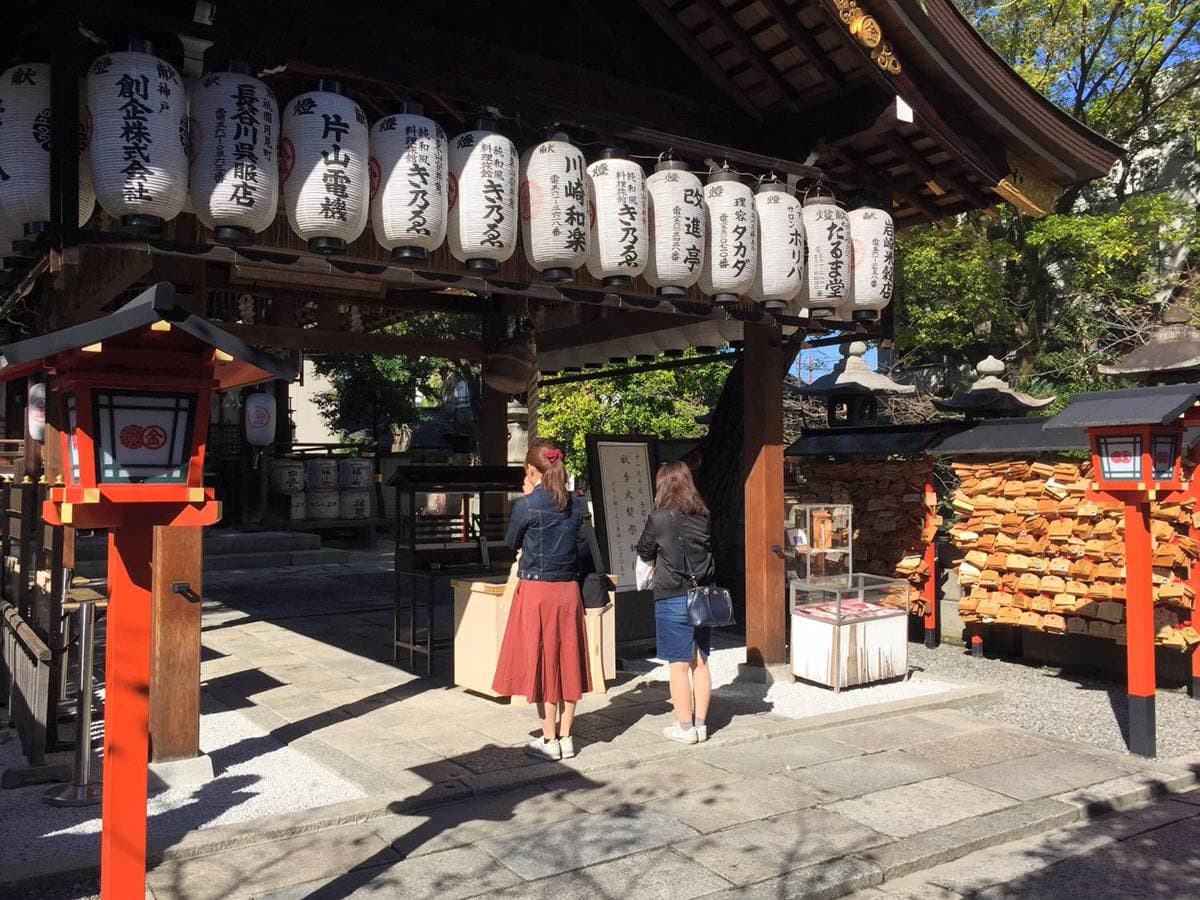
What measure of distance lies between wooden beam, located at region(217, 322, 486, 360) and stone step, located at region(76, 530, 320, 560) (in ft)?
26.5

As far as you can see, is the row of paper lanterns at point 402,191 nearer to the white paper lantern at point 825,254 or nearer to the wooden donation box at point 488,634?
the white paper lantern at point 825,254

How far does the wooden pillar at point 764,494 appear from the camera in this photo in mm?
8648

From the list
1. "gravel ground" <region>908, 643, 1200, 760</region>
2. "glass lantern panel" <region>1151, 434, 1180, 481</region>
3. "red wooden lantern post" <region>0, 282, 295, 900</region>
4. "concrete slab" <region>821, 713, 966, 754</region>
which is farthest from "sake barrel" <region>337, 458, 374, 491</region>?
"red wooden lantern post" <region>0, 282, 295, 900</region>

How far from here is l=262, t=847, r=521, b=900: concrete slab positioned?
14.4ft

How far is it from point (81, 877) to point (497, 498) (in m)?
6.43

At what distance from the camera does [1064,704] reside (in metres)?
8.41

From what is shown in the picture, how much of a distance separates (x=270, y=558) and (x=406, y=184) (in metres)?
13.7

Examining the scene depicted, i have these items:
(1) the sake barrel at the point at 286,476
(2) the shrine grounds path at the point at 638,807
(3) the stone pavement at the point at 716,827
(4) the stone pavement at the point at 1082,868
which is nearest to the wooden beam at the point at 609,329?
(2) the shrine grounds path at the point at 638,807

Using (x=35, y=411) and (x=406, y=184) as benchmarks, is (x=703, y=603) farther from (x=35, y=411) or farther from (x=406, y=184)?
(x=35, y=411)

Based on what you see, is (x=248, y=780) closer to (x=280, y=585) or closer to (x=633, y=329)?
(x=633, y=329)

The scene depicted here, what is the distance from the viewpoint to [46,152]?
5023 mm

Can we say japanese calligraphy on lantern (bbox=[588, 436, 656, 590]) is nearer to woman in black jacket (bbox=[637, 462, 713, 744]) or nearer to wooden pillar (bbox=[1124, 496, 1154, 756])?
woman in black jacket (bbox=[637, 462, 713, 744])

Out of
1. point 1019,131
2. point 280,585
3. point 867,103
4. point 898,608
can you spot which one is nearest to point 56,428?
point 867,103

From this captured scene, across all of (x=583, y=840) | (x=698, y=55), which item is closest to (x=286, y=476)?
(x=698, y=55)
